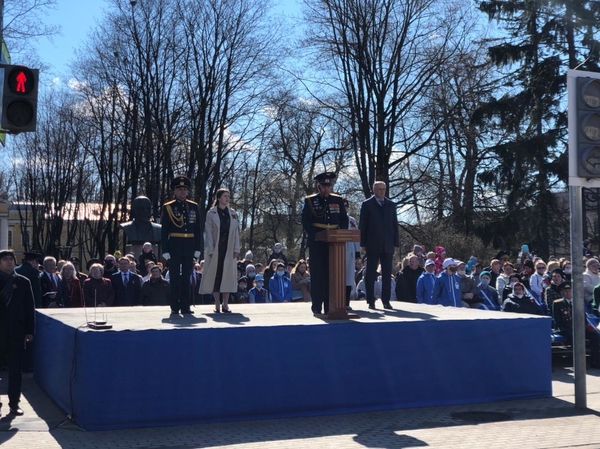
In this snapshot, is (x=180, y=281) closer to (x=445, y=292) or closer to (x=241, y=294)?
(x=241, y=294)

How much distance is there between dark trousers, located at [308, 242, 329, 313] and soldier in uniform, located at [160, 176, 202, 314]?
1.70 m

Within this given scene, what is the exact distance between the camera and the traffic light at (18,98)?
1011cm

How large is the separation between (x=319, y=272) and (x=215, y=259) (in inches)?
61.8

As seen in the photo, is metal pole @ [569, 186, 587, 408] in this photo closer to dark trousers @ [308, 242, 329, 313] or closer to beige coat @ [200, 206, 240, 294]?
dark trousers @ [308, 242, 329, 313]

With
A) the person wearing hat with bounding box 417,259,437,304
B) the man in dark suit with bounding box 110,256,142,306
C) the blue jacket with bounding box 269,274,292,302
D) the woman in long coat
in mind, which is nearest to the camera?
the woman in long coat

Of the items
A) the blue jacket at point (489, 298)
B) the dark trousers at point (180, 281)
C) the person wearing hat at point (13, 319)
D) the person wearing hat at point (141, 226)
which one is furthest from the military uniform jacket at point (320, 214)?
the person wearing hat at point (141, 226)

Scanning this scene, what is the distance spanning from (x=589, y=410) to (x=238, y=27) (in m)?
24.7

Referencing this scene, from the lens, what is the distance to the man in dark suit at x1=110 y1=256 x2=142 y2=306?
52.1 feet

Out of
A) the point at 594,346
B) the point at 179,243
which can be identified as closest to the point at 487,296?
the point at 594,346

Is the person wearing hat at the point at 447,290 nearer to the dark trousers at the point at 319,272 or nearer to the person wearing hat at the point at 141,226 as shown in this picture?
the dark trousers at the point at 319,272

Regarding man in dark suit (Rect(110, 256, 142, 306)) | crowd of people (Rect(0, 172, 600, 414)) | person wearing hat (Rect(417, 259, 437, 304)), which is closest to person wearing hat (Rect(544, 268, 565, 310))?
crowd of people (Rect(0, 172, 600, 414))

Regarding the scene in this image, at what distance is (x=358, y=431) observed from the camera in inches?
364

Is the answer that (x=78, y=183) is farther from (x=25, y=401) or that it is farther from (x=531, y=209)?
(x=25, y=401)

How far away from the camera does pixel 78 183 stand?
4259 centimetres
